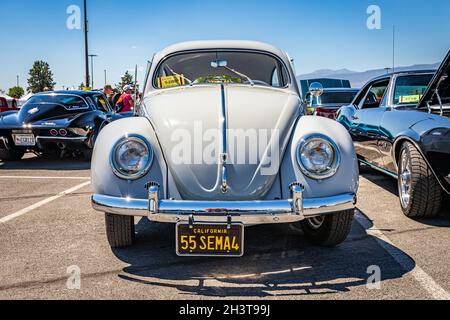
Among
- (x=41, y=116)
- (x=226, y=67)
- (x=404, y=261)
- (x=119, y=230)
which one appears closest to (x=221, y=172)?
(x=119, y=230)

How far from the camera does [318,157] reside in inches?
114

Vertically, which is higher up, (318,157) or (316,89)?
(316,89)

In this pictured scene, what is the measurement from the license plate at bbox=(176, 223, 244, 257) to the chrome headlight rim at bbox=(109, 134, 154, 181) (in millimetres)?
445

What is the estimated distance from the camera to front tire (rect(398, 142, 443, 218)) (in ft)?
12.8

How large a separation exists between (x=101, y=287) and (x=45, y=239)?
121cm

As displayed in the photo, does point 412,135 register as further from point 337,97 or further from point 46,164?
point 337,97

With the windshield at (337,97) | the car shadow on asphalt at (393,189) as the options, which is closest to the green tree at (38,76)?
the windshield at (337,97)

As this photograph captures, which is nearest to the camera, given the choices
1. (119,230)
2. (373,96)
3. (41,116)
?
(119,230)

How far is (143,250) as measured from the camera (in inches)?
131

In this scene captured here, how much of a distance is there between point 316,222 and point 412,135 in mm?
1381

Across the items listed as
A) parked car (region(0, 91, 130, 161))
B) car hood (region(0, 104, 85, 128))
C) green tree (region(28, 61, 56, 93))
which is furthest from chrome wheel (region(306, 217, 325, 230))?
green tree (region(28, 61, 56, 93))

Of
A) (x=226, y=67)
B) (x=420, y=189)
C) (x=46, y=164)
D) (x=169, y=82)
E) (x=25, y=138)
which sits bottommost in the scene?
(x=46, y=164)

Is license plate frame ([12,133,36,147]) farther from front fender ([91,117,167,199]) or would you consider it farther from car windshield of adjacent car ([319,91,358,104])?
car windshield of adjacent car ([319,91,358,104])

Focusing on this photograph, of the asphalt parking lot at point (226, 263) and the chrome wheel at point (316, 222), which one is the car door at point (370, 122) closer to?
the asphalt parking lot at point (226, 263)
